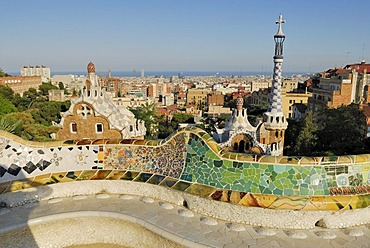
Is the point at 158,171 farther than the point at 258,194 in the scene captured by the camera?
Yes

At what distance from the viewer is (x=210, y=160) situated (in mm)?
6254

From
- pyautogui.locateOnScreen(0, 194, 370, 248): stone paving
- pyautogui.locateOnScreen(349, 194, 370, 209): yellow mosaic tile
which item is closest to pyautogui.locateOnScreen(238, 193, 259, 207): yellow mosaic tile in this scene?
pyautogui.locateOnScreen(0, 194, 370, 248): stone paving

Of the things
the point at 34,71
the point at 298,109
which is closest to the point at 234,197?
the point at 298,109

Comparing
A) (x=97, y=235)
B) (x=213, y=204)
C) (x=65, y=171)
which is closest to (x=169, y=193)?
(x=213, y=204)

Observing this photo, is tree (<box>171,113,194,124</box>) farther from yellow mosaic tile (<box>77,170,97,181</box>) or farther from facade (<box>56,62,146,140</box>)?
yellow mosaic tile (<box>77,170,97,181</box>)

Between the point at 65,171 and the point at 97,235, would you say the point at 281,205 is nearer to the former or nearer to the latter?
the point at 97,235

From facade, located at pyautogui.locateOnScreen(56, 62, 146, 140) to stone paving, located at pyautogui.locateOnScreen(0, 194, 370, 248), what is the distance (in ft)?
19.3

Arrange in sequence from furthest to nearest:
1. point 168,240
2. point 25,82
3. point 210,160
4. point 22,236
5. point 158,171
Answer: point 25,82, point 158,171, point 210,160, point 22,236, point 168,240

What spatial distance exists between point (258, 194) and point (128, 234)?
98.1 inches

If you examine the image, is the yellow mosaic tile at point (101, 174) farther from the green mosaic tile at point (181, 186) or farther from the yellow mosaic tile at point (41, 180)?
the green mosaic tile at point (181, 186)

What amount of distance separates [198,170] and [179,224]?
1155 mm

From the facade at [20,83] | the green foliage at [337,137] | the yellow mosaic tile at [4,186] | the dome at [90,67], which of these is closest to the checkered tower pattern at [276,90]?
the green foliage at [337,137]

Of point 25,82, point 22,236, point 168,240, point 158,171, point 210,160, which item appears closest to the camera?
point 168,240

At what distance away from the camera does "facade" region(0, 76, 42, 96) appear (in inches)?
1959
